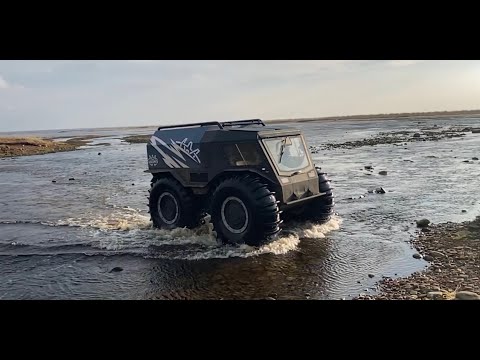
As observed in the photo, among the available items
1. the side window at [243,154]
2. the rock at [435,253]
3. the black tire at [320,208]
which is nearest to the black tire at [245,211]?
the side window at [243,154]

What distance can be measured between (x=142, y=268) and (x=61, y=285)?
55.1 inches

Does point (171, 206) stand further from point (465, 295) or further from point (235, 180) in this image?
point (465, 295)

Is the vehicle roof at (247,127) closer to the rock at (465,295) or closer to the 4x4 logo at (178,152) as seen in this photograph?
the 4x4 logo at (178,152)

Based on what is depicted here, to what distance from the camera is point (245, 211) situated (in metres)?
8.65

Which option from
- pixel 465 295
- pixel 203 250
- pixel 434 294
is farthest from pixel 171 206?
pixel 465 295

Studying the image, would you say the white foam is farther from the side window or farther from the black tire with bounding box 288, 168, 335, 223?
the side window

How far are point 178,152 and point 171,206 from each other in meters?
1.32

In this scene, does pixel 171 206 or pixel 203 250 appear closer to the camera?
pixel 203 250

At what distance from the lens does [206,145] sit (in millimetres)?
9516

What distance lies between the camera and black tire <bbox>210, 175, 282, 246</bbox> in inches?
328

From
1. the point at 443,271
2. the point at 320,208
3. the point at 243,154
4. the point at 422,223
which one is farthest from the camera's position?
the point at 320,208

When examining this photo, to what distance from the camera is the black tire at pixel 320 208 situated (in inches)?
392

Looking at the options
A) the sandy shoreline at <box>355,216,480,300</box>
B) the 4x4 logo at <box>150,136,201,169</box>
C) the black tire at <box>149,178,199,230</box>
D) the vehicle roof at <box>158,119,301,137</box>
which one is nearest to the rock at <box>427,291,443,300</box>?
the sandy shoreline at <box>355,216,480,300</box>
